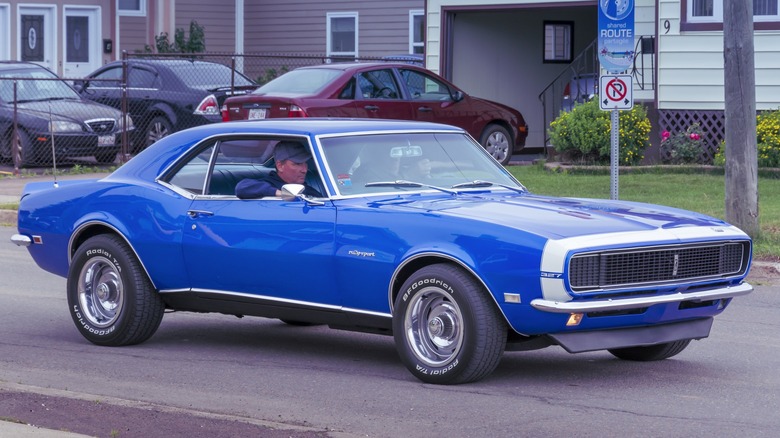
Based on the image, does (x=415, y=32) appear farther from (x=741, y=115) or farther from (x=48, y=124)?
(x=741, y=115)

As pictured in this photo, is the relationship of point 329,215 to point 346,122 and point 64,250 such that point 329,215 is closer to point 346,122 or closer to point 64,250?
point 346,122

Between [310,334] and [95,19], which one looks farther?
[95,19]

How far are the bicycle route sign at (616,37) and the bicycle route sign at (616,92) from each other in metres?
0.23

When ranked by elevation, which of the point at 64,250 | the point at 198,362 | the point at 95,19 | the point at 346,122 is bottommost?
the point at 198,362

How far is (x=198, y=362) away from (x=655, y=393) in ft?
9.21

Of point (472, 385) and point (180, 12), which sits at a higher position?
point (180, 12)

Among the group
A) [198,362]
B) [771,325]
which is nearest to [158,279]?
[198,362]

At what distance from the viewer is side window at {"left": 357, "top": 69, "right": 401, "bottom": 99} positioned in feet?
63.1

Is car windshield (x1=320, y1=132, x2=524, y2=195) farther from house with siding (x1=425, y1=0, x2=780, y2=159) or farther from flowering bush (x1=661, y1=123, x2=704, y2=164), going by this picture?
house with siding (x1=425, y1=0, x2=780, y2=159)

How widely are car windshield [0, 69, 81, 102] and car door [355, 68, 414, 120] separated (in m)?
5.90

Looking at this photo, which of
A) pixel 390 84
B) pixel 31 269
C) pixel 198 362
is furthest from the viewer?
pixel 390 84

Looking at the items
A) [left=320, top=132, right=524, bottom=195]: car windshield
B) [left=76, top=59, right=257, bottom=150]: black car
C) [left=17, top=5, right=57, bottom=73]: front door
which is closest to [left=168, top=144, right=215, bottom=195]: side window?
[left=320, top=132, right=524, bottom=195]: car windshield

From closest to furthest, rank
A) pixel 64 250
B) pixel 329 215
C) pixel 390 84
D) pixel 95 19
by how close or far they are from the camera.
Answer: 1. pixel 329 215
2. pixel 64 250
3. pixel 390 84
4. pixel 95 19

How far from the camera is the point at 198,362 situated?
27.1ft
